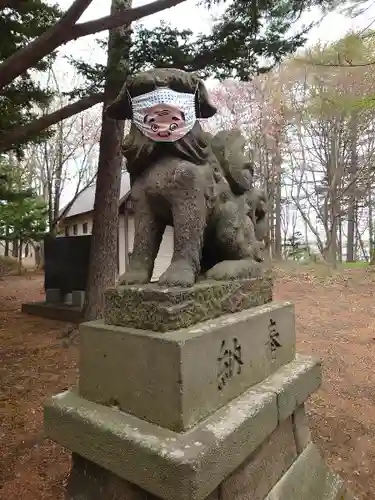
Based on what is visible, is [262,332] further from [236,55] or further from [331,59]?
[331,59]

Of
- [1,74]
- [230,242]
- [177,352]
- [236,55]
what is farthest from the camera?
[236,55]

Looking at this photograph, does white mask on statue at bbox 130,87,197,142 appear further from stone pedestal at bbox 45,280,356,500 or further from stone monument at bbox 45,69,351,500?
stone pedestal at bbox 45,280,356,500

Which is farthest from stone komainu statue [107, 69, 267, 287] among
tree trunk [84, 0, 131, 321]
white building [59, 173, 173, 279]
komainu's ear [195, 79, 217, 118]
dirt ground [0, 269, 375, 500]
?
white building [59, 173, 173, 279]

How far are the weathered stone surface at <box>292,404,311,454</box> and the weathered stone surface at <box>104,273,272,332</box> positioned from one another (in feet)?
2.75

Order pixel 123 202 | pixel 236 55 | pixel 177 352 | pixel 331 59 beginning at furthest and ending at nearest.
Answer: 1. pixel 123 202
2. pixel 331 59
3. pixel 236 55
4. pixel 177 352

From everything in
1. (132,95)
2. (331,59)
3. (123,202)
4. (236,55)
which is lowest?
(132,95)

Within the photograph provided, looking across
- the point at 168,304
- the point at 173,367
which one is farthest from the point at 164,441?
the point at 168,304

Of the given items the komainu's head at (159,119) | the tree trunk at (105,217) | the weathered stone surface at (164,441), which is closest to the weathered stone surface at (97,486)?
the weathered stone surface at (164,441)

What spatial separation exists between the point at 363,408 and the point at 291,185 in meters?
11.7

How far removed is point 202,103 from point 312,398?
2.91 m

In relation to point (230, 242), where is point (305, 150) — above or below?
above

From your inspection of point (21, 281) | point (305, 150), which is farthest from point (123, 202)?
point (305, 150)

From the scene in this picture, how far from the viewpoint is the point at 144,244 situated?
1.75m

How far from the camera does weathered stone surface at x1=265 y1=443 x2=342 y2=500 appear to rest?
1852 mm
